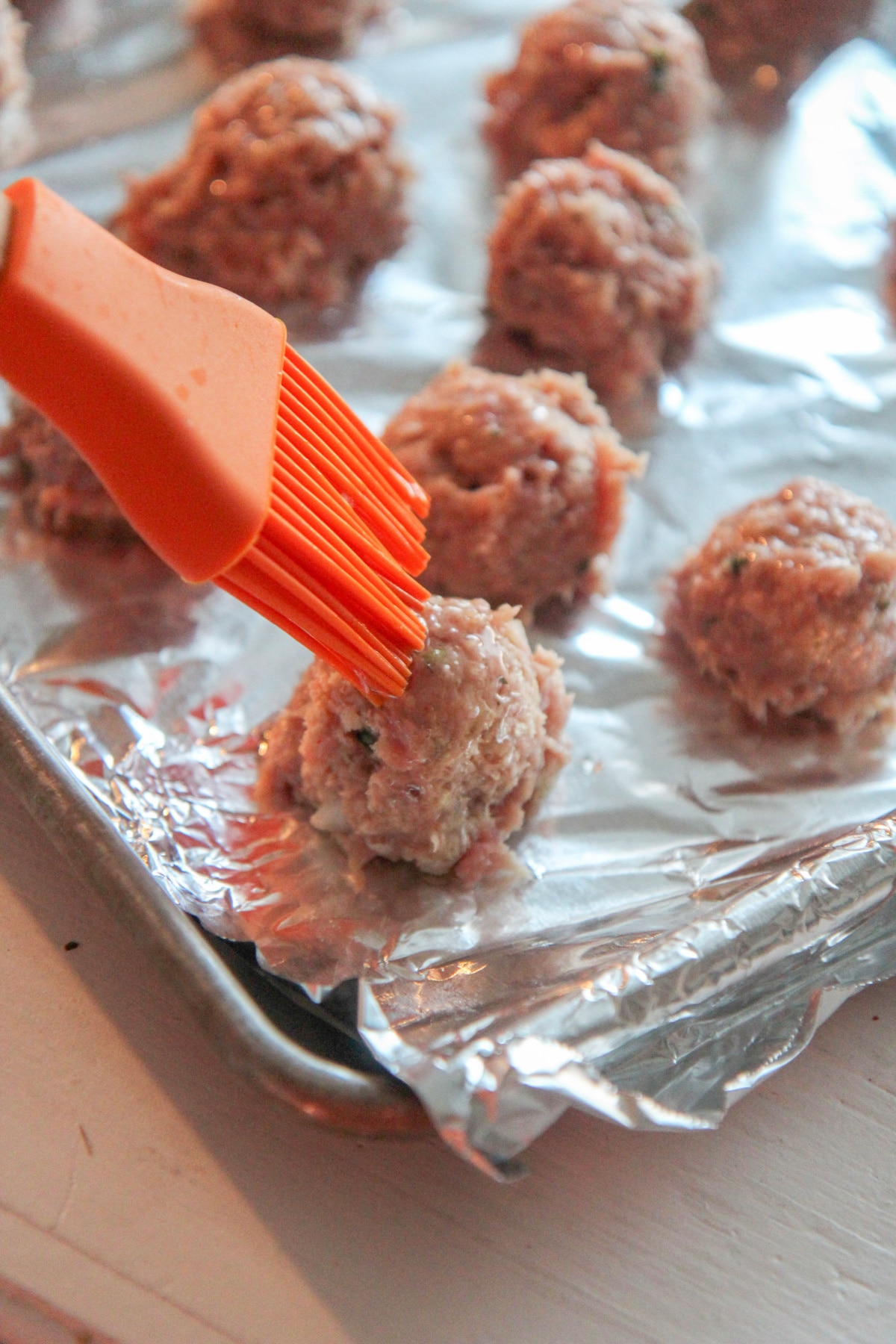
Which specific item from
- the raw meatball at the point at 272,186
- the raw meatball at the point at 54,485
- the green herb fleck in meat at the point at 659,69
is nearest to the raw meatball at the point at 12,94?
the raw meatball at the point at 272,186

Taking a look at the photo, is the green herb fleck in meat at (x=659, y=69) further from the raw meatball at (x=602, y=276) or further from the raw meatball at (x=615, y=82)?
the raw meatball at (x=602, y=276)

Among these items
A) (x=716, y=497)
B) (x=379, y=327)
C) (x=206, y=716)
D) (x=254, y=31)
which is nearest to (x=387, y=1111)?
(x=206, y=716)

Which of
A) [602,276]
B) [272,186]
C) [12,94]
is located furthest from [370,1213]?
[12,94]

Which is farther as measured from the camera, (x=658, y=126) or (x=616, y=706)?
(x=658, y=126)

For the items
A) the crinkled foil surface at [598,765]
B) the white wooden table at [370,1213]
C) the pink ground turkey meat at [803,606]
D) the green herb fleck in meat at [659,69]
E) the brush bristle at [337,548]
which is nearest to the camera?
the brush bristle at [337,548]

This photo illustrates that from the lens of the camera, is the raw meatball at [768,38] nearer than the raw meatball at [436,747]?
A: No

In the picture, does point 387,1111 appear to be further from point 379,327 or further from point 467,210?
point 467,210

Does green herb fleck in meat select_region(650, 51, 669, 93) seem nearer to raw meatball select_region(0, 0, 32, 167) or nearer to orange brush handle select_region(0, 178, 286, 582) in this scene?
raw meatball select_region(0, 0, 32, 167)

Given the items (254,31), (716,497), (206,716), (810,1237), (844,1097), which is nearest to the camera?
(810,1237)
